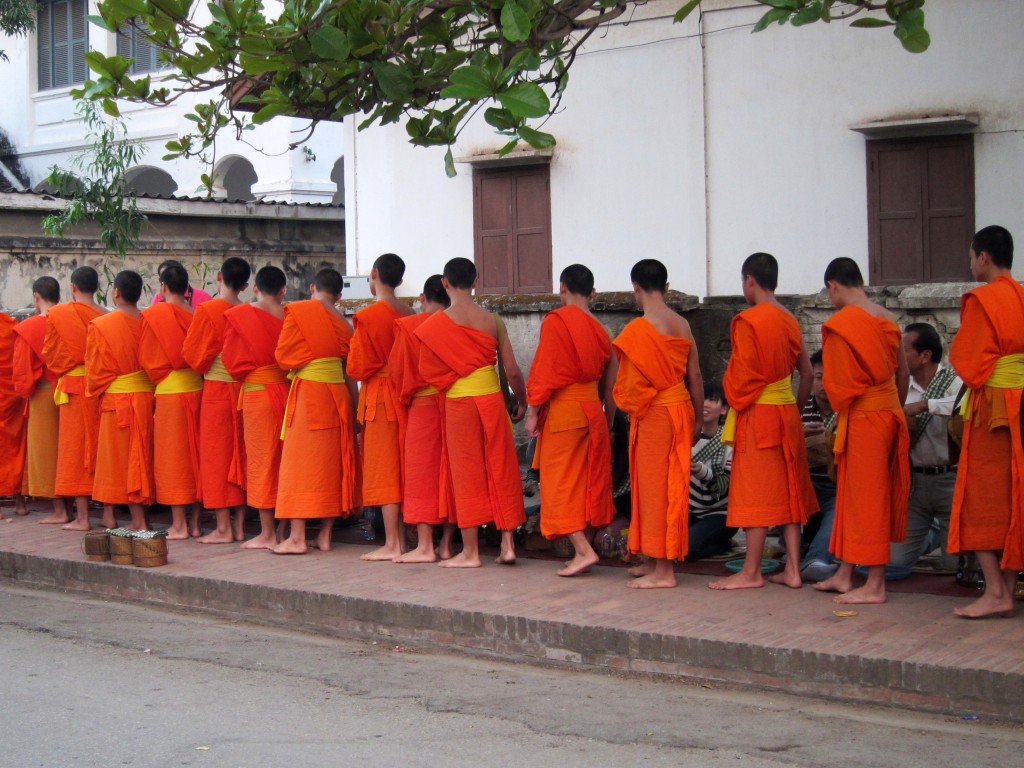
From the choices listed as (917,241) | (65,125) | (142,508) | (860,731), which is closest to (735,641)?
(860,731)

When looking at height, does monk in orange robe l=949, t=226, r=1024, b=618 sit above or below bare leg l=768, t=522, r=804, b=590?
above

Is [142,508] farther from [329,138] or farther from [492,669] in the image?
[329,138]

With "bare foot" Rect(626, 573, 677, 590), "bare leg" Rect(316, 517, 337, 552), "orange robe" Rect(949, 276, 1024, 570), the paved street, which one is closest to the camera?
the paved street

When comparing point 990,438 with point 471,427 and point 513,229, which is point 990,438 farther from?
point 513,229

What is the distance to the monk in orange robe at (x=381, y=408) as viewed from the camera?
8312 mm

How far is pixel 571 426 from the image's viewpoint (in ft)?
24.9

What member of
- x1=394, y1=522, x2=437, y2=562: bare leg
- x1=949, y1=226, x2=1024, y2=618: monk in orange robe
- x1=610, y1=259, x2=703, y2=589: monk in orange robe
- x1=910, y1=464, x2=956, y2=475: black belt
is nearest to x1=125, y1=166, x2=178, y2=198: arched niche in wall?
x1=394, y1=522, x2=437, y2=562: bare leg

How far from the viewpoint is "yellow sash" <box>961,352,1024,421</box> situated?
6.06 metres

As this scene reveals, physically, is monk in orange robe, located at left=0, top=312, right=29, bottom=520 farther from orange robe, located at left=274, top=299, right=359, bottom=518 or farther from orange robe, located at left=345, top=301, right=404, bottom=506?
orange robe, located at left=345, top=301, right=404, bottom=506

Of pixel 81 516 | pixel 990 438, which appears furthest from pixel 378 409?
pixel 990 438

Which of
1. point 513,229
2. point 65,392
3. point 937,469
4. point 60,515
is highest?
point 513,229

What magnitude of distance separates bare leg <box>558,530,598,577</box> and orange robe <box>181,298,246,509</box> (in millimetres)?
2663

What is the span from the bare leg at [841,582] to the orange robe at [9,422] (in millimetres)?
6820

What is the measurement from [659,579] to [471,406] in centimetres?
158
